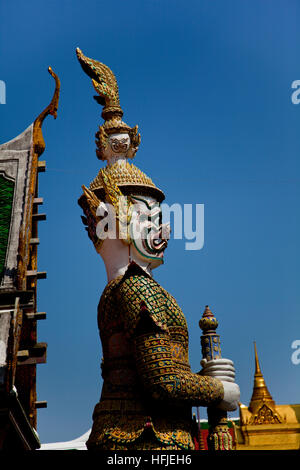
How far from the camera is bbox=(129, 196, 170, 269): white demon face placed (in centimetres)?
517

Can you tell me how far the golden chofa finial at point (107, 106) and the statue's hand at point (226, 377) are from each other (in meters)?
2.20

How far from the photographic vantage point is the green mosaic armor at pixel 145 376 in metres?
4.35

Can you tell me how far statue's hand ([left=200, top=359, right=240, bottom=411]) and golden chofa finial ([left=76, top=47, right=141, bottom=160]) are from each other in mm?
2205

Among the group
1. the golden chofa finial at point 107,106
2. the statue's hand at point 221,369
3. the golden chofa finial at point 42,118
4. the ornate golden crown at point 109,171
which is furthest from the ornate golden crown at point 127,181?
the golden chofa finial at point 42,118

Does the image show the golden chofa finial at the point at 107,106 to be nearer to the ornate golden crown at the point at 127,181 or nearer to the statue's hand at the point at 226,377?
the ornate golden crown at the point at 127,181

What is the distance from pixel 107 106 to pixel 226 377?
2.86 metres

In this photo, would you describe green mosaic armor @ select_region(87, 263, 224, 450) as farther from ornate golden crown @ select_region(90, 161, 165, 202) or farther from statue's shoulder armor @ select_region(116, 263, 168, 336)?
ornate golden crown @ select_region(90, 161, 165, 202)

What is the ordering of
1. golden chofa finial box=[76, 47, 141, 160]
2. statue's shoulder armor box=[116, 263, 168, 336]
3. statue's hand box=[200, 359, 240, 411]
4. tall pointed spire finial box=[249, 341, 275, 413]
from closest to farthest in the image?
statue's shoulder armor box=[116, 263, 168, 336], statue's hand box=[200, 359, 240, 411], golden chofa finial box=[76, 47, 141, 160], tall pointed spire finial box=[249, 341, 275, 413]

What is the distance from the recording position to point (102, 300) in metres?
4.97

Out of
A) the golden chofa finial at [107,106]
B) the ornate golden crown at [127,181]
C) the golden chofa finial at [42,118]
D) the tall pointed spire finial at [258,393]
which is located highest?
the golden chofa finial at [42,118]

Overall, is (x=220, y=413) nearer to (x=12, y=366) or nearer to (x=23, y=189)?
(x=12, y=366)

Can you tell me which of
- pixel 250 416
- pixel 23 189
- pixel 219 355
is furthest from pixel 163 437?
pixel 250 416

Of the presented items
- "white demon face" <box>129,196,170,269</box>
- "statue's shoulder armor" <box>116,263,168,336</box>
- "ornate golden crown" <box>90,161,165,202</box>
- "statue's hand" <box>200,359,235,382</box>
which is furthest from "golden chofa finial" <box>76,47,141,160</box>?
"statue's hand" <box>200,359,235,382</box>

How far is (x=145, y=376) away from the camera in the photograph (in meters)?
4.37
